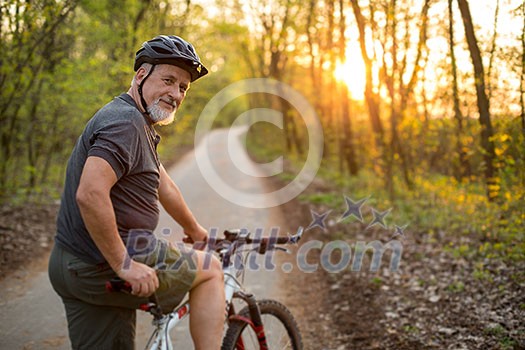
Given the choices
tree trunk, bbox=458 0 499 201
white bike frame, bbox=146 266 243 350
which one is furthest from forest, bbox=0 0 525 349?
white bike frame, bbox=146 266 243 350

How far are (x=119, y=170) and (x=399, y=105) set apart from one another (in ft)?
31.2

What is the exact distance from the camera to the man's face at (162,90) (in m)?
2.54

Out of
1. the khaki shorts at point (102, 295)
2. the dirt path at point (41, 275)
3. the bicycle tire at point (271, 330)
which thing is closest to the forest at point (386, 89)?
the dirt path at point (41, 275)

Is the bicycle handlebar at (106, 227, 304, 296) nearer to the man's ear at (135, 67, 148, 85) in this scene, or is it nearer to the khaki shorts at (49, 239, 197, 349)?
the khaki shorts at (49, 239, 197, 349)

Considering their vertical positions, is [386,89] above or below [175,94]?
above

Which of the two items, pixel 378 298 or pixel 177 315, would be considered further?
pixel 378 298

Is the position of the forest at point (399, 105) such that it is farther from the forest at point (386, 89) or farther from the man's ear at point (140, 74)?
the man's ear at point (140, 74)

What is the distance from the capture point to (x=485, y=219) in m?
6.92

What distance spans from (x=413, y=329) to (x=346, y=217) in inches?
Result: 171

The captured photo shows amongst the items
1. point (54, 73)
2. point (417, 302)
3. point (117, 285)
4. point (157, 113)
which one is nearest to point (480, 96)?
point (417, 302)

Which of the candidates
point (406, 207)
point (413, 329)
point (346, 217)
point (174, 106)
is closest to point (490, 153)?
point (406, 207)

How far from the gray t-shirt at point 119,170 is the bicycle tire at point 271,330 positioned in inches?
43.2

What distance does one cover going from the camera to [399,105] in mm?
10805

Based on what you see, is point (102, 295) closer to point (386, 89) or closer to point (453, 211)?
point (453, 211)
